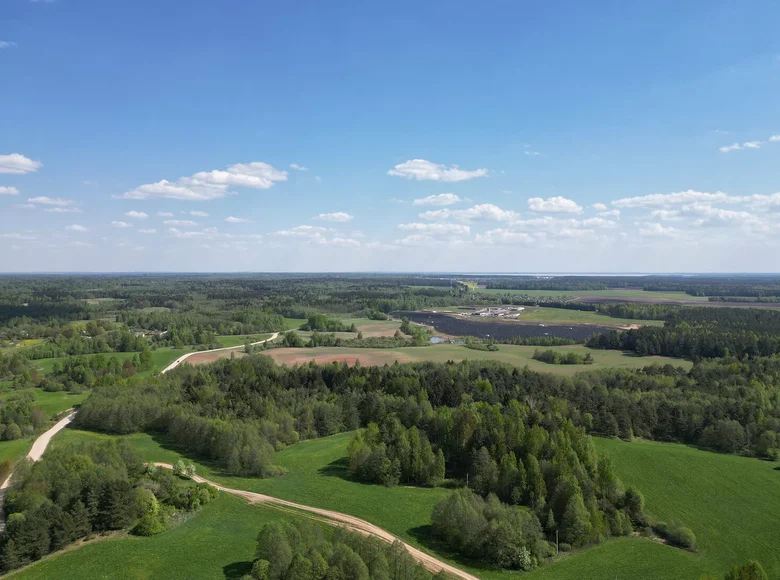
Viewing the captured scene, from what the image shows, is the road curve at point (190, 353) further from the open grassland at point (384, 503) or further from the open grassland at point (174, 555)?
the open grassland at point (174, 555)

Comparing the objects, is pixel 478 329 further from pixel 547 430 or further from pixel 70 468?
pixel 70 468

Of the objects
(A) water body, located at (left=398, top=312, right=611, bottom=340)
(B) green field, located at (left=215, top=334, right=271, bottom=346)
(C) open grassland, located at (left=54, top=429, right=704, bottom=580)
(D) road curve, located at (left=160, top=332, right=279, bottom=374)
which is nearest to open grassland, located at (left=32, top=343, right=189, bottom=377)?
(D) road curve, located at (left=160, top=332, right=279, bottom=374)

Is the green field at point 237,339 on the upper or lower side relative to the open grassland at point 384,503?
upper

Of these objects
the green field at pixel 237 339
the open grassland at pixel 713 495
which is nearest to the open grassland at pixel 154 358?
the green field at pixel 237 339

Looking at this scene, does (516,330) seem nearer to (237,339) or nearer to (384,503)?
(237,339)

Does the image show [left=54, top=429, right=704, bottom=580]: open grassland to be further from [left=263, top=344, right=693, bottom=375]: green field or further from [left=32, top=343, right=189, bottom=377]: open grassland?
[left=32, top=343, right=189, bottom=377]: open grassland

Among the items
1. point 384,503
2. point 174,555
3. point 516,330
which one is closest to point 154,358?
point 384,503

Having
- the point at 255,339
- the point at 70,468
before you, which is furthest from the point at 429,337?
the point at 70,468
